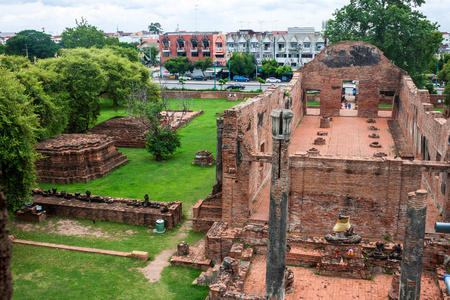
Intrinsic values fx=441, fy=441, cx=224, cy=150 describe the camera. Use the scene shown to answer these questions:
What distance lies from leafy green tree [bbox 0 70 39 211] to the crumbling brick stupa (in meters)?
6.19

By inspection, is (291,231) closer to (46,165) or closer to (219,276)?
(219,276)

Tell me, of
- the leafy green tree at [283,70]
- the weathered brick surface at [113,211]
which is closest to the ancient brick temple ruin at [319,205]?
the weathered brick surface at [113,211]

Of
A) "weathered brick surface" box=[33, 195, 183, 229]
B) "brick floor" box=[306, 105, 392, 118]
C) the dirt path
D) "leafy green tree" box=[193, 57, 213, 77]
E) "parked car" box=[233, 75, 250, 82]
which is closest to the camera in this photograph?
the dirt path

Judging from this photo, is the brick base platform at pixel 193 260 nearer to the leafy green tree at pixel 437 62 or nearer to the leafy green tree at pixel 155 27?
the leafy green tree at pixel 437 62

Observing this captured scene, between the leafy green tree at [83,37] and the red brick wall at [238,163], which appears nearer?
the red brick wall at [238,163]

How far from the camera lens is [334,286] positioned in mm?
12141

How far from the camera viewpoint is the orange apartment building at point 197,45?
73.4m

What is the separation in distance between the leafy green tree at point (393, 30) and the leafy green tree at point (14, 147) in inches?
1055

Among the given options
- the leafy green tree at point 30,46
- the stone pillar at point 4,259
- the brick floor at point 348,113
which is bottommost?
the brick floor at point 348,113

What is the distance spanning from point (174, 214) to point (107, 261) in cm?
352

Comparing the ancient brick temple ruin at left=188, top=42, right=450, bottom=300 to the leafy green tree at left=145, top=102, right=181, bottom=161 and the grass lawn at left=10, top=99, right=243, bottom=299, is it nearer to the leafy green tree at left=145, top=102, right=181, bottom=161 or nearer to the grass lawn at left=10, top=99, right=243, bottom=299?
the grass lawn at left=10, top=99, right=243, bottom=299

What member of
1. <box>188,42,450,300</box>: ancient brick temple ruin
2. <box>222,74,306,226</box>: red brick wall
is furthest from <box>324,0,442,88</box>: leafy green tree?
<box>222,74,306,226</box>: red brick wall

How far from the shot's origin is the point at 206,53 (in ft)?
242

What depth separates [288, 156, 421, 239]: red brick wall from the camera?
13703 mm
